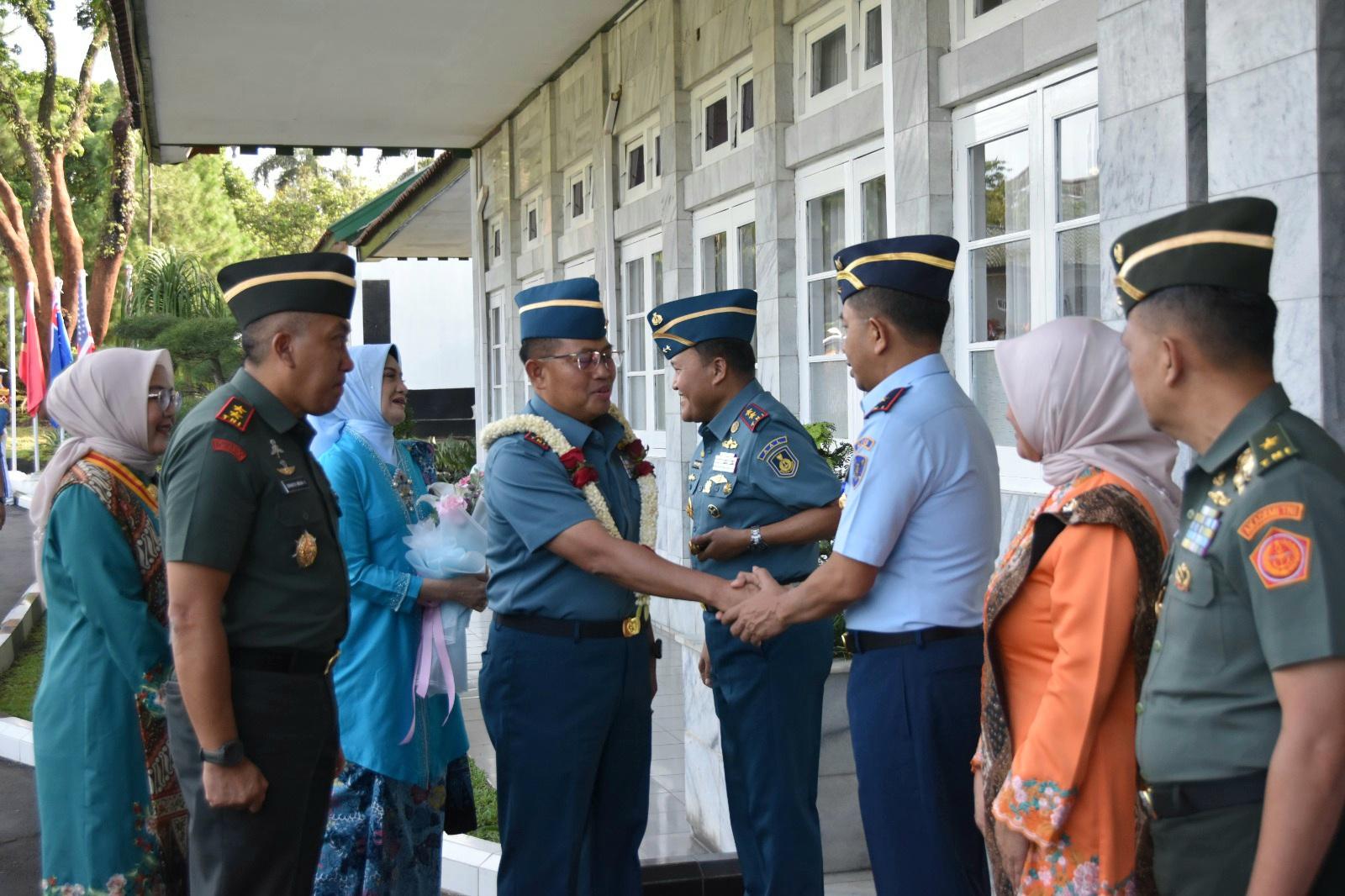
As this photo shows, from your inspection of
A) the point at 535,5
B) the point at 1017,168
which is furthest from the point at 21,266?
the point at 1017,168

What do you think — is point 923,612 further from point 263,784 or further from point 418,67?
point 418,67

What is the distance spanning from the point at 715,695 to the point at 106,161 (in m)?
43.5

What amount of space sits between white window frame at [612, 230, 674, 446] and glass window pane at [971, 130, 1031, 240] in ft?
16.0

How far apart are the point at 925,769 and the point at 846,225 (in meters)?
5.29

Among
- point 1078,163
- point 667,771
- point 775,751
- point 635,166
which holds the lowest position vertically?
point 667,771

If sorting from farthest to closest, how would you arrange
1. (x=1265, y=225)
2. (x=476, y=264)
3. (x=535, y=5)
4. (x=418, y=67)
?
(x=476, y=264)
(x=418, y=67)
(x=535, y=5)
(x=1265, y=225)

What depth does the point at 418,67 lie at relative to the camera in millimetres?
12828

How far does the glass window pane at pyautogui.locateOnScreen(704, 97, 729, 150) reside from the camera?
9719 millimetres

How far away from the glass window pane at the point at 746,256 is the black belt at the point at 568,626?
595 centimetres

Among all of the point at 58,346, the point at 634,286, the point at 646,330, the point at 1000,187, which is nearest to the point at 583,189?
the point at 634,286

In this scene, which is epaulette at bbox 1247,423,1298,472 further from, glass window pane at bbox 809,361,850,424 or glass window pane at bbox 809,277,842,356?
glass window pane at bbox 809,277,842,356

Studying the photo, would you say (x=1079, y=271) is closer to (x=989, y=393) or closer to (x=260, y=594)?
(x=989, y=393)

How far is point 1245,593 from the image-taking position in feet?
6.12

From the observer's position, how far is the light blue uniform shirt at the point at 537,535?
11.3 feet
